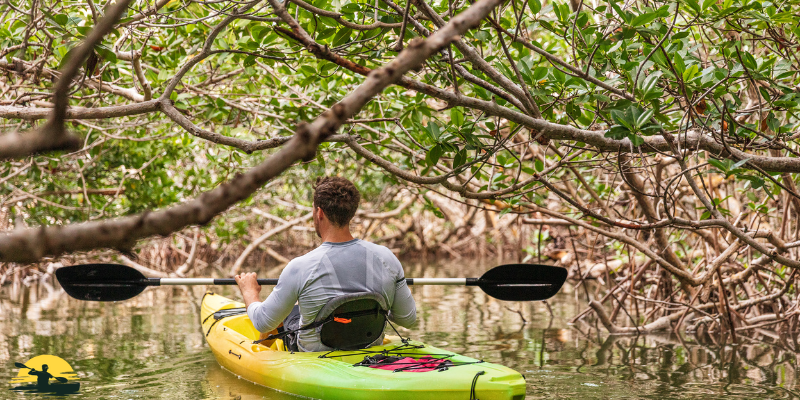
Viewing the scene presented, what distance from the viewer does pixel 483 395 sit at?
9.53 feet

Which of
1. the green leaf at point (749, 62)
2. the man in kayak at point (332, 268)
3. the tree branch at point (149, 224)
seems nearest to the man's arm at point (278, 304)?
the man in kayak at point (332, 268)

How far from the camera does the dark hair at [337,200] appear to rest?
10.8 ft

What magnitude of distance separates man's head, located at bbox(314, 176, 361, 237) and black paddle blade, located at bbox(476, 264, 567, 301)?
1.28 meters

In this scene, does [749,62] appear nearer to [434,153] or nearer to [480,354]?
[434,153]

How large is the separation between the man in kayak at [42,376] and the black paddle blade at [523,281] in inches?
104

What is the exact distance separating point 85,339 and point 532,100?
4544 mm

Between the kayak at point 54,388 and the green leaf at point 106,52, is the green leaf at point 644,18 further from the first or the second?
the kayak at point 54,388

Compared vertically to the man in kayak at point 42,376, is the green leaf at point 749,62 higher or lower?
higher

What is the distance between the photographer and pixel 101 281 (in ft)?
14.9

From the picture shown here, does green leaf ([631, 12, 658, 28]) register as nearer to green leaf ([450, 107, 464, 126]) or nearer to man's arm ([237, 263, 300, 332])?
green leaf ([450, 107, 464, 126])

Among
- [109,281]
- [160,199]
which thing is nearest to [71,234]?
[109,281]

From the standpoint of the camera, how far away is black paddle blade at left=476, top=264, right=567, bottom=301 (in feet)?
13.9

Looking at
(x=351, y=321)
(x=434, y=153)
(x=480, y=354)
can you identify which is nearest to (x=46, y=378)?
(x=351, y=321)

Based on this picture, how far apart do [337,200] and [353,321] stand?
62cm
